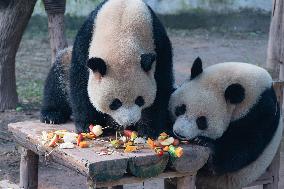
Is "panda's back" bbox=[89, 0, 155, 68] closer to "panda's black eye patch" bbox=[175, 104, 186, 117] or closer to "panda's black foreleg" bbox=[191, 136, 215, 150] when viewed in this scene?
"panda's black eye patch" bbox=[175, 104, 186, 117]

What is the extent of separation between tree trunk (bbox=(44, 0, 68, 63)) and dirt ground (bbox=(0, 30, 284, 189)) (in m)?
1.12

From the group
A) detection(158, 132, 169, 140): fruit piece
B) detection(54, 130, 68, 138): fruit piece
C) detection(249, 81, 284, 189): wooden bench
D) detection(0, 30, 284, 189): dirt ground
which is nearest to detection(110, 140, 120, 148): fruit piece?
detection(158, 132, 169, 140): fruit piece

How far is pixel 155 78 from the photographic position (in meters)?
4.65

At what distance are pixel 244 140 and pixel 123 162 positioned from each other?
1.22m

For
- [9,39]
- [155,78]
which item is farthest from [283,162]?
[9,39]

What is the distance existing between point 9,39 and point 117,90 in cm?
402

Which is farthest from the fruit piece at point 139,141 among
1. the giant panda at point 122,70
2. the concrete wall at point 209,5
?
the concrete wall at point 209,5

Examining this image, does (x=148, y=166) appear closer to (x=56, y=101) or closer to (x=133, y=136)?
(x=133, y=136)

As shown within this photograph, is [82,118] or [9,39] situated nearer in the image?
[82,118]

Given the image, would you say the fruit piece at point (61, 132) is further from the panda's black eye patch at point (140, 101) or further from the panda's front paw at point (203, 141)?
the panda's front paw at point (203, 141)

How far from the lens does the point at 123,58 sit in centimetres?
434

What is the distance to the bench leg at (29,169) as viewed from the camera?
5.23m

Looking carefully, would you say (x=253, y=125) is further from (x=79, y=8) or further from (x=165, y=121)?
(x=79, y=8)

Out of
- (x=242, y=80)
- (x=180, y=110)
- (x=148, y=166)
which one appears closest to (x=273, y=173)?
(x=242, y=80)
